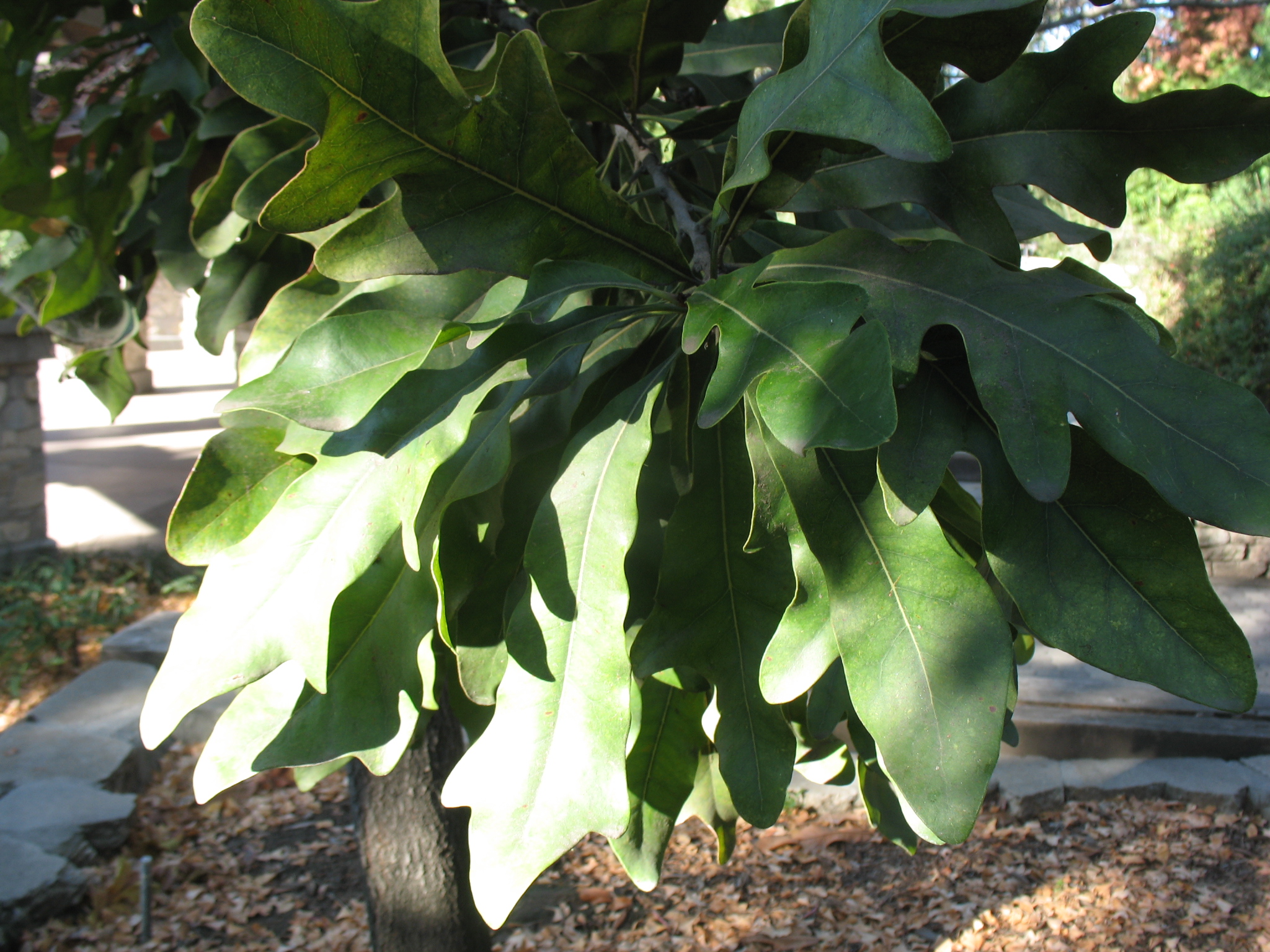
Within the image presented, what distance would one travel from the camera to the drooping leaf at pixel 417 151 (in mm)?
827

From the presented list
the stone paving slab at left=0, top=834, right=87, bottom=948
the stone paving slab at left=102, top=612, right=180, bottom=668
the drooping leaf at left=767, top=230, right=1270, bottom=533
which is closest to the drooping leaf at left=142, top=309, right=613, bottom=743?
the drooping leaf at left=767, top=230, right=1270, bottom=533

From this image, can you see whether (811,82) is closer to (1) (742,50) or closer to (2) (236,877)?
(1) (742,50)

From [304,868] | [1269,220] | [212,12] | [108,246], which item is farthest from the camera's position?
[1269,220]

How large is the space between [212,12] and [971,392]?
76 centimetres

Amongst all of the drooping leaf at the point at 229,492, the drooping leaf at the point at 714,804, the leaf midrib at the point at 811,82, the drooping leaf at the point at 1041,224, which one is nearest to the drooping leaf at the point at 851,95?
the leaf midrib at the point at 811,82

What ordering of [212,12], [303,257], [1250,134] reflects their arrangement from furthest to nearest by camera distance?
[303,257] < [1250,134] < [212,12]

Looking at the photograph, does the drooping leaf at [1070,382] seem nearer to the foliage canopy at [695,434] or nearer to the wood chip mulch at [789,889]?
the foliage canopy at [695,434]

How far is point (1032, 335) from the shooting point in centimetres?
88

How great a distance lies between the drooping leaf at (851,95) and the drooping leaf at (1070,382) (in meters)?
0.14

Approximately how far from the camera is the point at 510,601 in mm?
1024

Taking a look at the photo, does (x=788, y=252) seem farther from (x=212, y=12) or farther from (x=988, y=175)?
(x=212, y=12)

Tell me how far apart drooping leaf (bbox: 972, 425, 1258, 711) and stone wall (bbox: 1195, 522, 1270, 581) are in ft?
20.1

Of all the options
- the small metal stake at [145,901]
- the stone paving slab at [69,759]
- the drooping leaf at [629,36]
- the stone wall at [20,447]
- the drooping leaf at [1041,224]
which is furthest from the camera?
the stone wall at [20,447]

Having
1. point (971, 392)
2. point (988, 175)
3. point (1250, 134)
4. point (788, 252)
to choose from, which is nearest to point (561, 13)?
point (788, 252)
